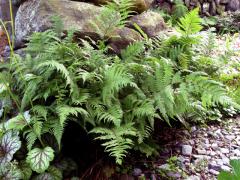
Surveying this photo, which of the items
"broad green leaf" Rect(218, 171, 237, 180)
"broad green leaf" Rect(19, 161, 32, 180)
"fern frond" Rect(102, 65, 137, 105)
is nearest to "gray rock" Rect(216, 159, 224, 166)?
"broad green leaf" Rect(218, 171, 237, 180)

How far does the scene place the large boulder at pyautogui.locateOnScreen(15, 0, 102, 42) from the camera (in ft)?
10.6

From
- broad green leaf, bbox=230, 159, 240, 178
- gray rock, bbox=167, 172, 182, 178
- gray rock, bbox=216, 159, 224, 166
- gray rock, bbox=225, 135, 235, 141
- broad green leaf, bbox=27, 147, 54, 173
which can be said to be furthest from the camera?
gray rock, bbox=225, 135, 235, 141

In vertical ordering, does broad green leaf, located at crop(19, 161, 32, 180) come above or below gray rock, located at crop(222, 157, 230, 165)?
above

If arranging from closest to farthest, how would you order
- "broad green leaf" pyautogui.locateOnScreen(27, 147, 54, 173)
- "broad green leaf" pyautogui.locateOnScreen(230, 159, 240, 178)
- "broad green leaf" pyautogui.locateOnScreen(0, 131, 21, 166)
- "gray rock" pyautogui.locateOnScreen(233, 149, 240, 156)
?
"broad green leaf" pyautogui.locateOnScreen(230, 159, 240, 178)
"broad green leaf" pyautogui.locateOnScreen(27, 147, 54, 173)
"broad green leaf" pyautogui.locateOnScreen(0, 131, 21, 166)
"gray rock" pyautogui.locateOnScreen(233, 149, 240, 156)

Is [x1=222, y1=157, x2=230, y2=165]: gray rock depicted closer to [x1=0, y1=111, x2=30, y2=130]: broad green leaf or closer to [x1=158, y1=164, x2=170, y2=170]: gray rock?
[x1=158, y1=164, x2=170, y2=170]: gray rock

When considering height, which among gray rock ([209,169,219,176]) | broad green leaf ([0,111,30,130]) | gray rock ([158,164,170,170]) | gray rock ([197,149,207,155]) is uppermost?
broad green leaf ([0,111,30,130])

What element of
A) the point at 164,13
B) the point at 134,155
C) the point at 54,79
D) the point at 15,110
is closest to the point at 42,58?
the point at 54,79

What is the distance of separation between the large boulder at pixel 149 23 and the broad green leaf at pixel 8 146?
197cm

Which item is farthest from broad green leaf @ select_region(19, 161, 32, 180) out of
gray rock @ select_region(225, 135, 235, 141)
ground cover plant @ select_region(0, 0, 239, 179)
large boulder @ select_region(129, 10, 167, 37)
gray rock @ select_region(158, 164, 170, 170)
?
large boulder @ select_region(129, 10, 167, 37)

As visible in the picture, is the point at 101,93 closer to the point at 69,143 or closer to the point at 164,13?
the point at 69,143

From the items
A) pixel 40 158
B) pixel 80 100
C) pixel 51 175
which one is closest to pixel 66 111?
pixel 80 100

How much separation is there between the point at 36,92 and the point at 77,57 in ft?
1.40

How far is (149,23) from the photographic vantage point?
152 inches

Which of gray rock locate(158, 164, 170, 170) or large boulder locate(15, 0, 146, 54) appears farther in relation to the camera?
large boulder locate(15, 0, 146, 54)
